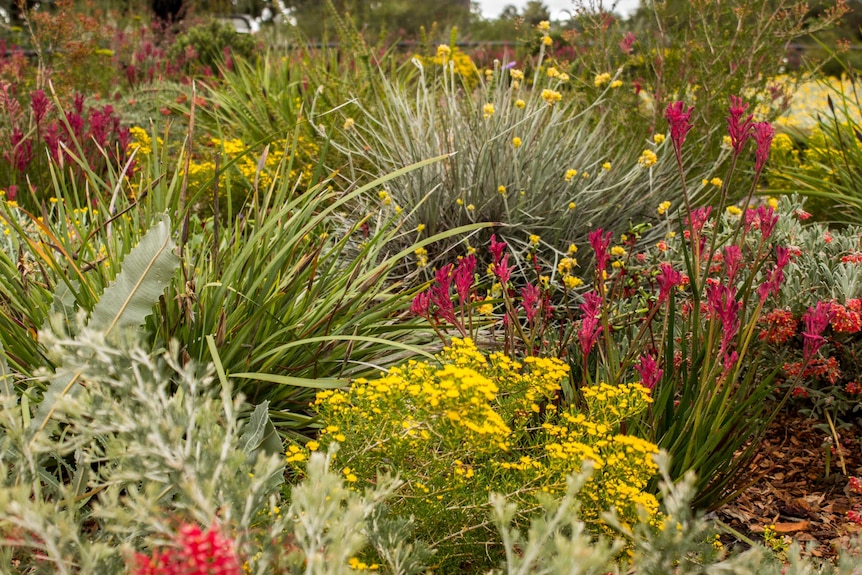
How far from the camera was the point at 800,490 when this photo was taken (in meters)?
2.70

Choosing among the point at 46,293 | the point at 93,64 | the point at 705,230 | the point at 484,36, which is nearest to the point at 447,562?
the point at 46,293

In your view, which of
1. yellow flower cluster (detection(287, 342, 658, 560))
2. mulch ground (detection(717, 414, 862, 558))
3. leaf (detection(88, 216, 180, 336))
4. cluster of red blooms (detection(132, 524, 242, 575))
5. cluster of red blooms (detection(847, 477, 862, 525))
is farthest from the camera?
mulch ground (detection(717, 414, 862, 558))

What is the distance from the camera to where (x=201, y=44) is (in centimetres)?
1005

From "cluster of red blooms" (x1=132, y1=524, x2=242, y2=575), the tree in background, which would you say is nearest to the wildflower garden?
"cluster of red blooms" (x1=132, y1=524, x2=242, y2=575)

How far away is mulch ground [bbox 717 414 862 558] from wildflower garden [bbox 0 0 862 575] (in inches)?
0.4

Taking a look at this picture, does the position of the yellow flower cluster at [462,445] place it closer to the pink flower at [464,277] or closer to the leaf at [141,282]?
the pink flower at [464,277]

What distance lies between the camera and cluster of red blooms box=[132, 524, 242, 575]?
3.43 feet

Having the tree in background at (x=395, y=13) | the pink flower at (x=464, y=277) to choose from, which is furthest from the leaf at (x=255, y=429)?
the tree in background at (x=395, y=13)

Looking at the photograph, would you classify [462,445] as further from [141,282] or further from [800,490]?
[800,490]

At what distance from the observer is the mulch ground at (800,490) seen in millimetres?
2461

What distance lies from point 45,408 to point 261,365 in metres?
0.67

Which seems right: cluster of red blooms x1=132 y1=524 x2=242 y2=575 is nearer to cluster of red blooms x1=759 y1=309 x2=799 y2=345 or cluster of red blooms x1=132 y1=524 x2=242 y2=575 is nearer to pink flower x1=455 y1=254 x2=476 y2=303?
pink flower x1=455 y1=254 x2=476 y2=303

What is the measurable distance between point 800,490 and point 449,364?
1574mm

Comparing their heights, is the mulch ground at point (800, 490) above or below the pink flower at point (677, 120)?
below
